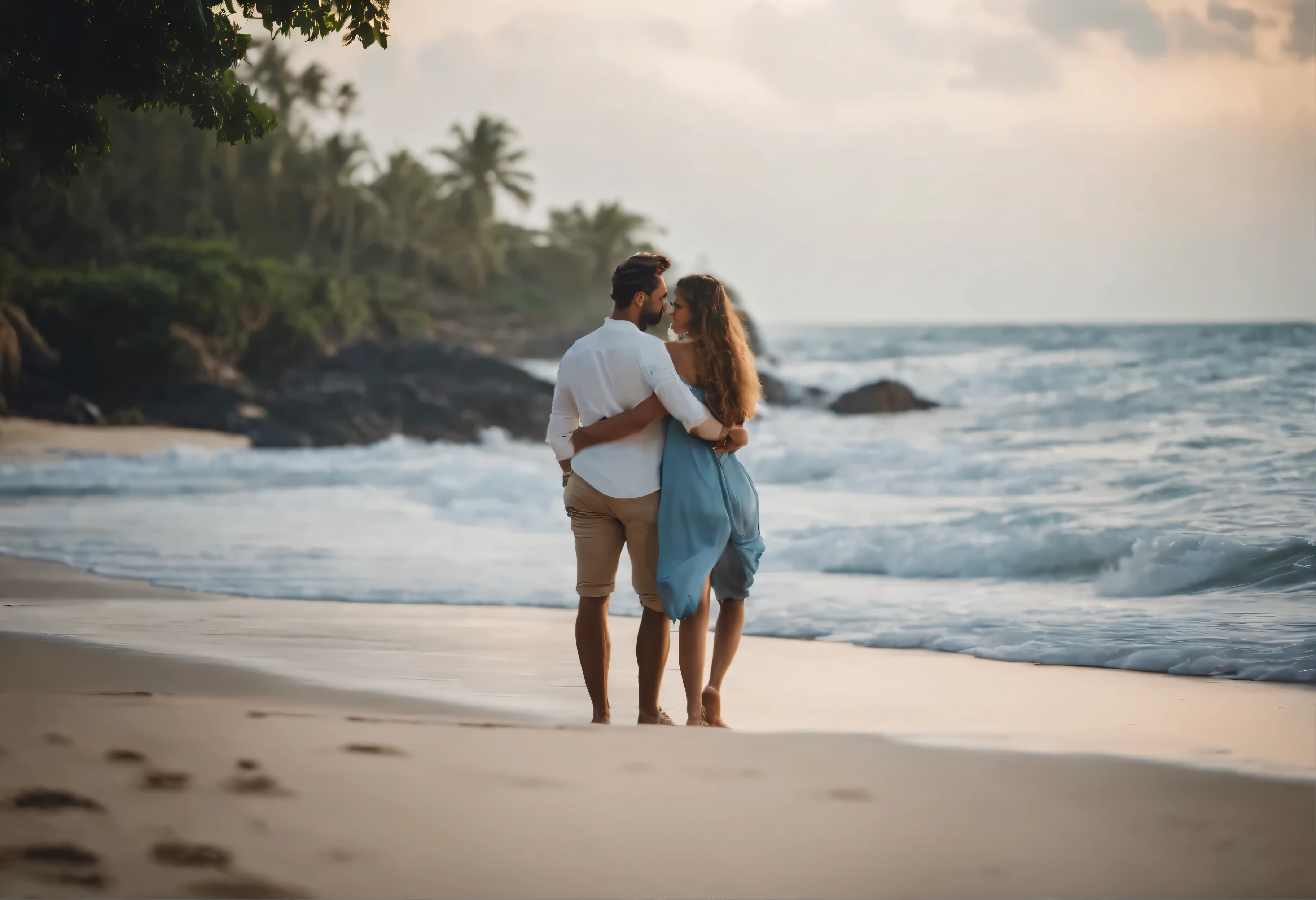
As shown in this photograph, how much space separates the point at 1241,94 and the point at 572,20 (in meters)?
24.3

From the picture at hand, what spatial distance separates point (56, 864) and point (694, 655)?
7.55 feet

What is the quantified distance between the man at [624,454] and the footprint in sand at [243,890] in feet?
6.02

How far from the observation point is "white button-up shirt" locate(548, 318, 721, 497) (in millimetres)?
4133

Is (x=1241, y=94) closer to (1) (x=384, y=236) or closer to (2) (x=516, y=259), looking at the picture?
(1) (x=384, y=236)

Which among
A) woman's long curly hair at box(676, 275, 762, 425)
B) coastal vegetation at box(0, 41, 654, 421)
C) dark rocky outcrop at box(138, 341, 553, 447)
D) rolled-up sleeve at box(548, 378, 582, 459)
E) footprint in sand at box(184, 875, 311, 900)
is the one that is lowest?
footprint in sand at box(184, 875, 311, 900)

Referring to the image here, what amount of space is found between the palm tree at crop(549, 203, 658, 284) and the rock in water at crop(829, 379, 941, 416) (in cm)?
2671

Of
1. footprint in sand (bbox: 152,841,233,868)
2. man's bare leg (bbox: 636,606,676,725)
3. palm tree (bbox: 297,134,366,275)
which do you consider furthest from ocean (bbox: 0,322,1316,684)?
palm tree (bbox: 297,134,366,275)

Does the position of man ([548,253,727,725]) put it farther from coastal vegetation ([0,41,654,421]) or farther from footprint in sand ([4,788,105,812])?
coastal vegetation ([0,41,654,421])

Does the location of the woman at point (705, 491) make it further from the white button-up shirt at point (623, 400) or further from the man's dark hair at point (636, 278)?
the man's dark hair at point (636, 278)

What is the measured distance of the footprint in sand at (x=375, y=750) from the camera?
3354mm

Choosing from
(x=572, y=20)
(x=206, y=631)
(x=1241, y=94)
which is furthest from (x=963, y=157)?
(x=206, y=631)

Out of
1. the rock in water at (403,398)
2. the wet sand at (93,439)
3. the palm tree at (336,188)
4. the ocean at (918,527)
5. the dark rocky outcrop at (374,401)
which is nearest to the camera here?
the ocean at (918,527)

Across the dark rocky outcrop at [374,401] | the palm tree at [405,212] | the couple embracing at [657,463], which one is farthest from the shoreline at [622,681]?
the palm tree at [405,212]

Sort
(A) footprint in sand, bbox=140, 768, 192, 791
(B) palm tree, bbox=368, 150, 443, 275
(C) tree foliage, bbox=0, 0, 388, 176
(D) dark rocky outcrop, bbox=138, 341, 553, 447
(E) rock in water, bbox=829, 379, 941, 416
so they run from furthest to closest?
(B) palm tree, bbox=368, 150, 443, 275, (E) rock in water, bbox=829, 379, 941, 416, (D) dark rocky outcrop, bbox=138, 341, 553, 447, (C) tree foliage, bbox=0, 0, 388, 176, (A) footprint in sand, bbox=140, 768, 192, 791
